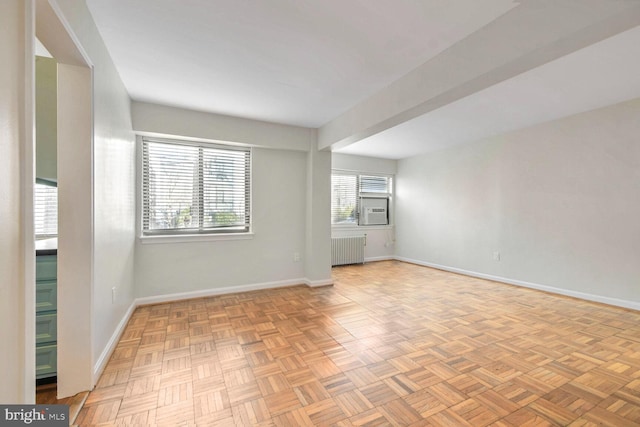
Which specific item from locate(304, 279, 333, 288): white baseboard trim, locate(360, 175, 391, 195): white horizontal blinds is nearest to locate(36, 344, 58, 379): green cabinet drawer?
locate(304, 279, 333, 288): white baseboard trim

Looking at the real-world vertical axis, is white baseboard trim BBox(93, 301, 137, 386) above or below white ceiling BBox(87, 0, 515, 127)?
below

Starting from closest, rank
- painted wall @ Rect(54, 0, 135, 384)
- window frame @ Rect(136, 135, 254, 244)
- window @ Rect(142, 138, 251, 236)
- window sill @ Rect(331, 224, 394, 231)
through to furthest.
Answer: painted wall @ Rect(54, 0, 135, 384) < window frame @ Rect(136, 135, 254, 244) < window @ Rect(142, 138, 251, 236) < window sill @ Rect(331, 224, 394, 231)

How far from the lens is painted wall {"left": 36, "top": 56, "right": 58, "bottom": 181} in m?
2.10

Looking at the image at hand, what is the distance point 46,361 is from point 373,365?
2.24 m

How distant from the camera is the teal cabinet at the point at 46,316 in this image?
5.62 feet

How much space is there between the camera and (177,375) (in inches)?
74.9

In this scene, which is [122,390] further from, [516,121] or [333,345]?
[516,121]

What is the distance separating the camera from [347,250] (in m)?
5.57

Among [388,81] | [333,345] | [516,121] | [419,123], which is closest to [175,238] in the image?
[333,345]

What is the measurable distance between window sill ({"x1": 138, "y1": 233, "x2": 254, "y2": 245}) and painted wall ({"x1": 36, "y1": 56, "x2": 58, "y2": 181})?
4.20ft

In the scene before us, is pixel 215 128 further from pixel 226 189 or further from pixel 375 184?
pixel 375 184

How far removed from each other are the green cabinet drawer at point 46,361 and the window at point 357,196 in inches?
176

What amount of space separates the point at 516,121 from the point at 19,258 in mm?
4978

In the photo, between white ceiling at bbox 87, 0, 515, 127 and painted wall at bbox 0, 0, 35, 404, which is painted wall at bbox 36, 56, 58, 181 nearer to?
white ceiling at bbox 87, 0, 515, 127
